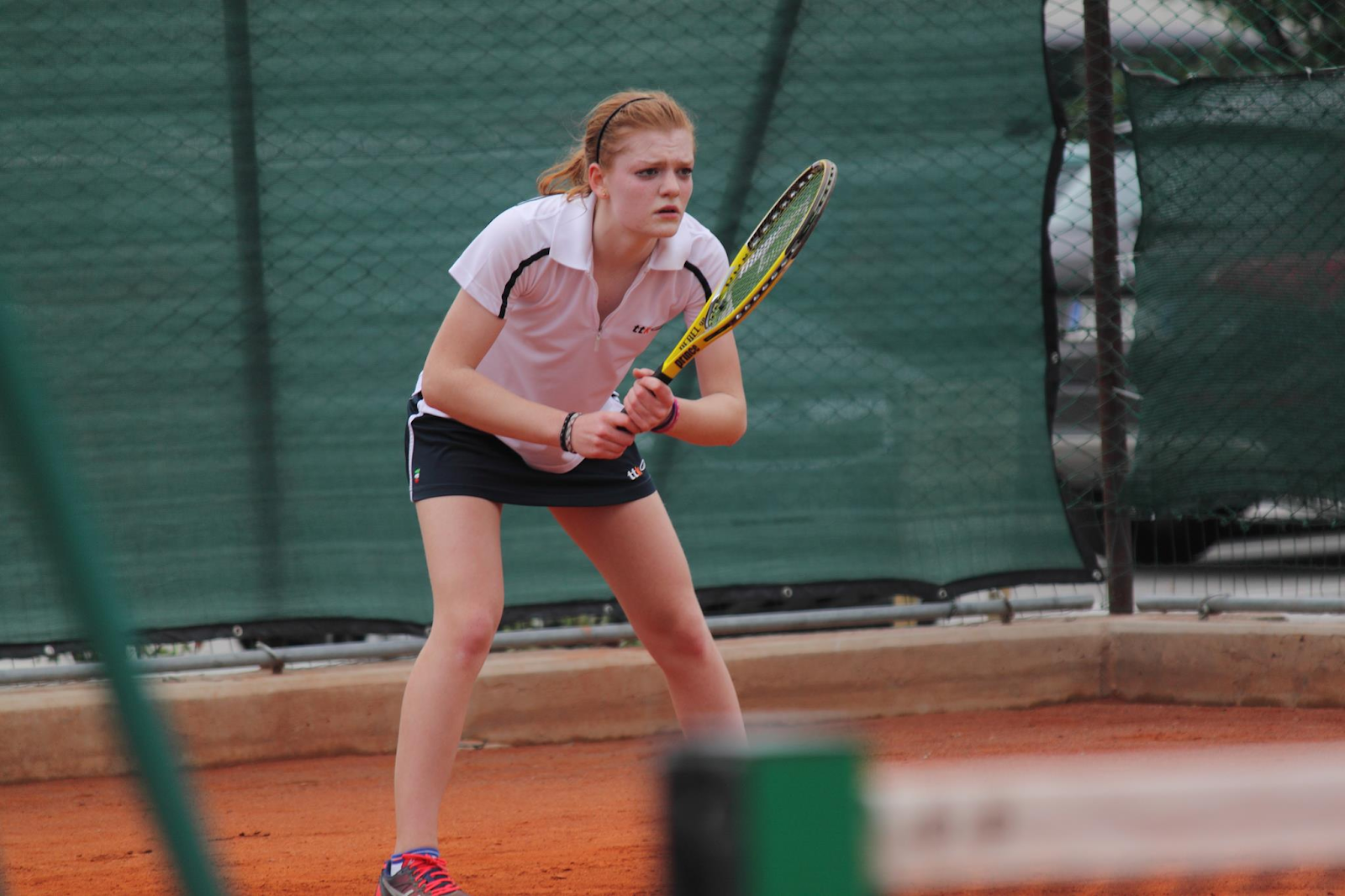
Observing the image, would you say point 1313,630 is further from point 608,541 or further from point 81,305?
point 81,305

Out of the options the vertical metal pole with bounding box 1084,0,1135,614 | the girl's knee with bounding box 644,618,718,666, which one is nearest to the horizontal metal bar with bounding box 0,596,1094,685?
the vertical metal pole with bounding box 1084,0,1135,614

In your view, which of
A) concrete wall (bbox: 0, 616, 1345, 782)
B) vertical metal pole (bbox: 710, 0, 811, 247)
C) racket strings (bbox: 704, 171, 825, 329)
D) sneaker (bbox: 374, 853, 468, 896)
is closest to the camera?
sneaker (bbox: 374, 853, 468, 896)

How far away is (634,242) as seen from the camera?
2.95 m

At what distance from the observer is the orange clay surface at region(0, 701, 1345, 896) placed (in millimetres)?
3277

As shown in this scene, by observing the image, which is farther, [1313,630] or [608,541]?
[1313,630]

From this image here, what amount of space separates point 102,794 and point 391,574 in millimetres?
1059

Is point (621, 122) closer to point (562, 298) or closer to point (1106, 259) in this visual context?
point (562, 298)

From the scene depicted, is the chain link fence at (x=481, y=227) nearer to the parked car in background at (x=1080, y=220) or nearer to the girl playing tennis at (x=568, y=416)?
the parked car in background at (x=1080, y=220)

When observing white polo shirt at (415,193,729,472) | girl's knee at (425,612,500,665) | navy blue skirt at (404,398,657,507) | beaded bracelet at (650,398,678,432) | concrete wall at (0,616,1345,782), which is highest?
white polo shirt at (415,193,729,472)

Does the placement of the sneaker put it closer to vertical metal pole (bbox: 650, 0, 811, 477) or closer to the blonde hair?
the blonde hair

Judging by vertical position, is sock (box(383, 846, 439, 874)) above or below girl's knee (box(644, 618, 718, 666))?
below

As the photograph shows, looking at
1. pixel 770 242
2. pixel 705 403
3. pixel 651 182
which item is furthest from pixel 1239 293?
pixel 651 182

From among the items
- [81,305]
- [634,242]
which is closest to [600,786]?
[634,242]

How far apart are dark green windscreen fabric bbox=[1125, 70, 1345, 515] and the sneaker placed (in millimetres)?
2927
